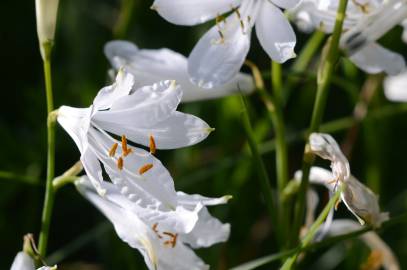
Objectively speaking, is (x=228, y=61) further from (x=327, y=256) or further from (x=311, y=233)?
(x=327, y=256)

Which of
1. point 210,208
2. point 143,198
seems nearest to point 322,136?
point 143,198

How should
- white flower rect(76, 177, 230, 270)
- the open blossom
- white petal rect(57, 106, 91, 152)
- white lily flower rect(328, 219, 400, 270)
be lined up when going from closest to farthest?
white petal rect(57, 106, 91, 152), white flower rect(76, 177, 230, 270), the open blossom, white lily flower rect(328, 219, 400, 270)

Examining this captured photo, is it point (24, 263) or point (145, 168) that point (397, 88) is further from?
point (24, 263)

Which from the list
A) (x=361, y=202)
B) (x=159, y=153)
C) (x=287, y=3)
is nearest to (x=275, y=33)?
(x=287, y=3)

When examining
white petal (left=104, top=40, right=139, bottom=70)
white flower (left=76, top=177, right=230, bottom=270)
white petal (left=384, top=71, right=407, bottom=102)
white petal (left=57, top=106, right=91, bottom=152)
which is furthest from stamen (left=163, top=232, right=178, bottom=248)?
white petal (left=384, top=71, right=407, bottom=102)

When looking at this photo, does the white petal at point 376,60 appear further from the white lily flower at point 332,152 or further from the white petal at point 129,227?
the white petal at point 129,227

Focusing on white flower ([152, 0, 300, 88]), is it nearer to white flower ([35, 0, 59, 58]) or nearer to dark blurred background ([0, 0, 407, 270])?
white flower ([35, 0, 59, 58])

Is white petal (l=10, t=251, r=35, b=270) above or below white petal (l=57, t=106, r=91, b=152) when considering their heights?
below
